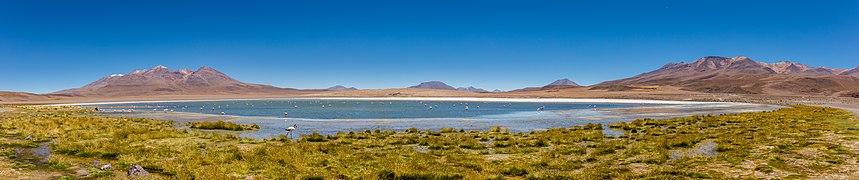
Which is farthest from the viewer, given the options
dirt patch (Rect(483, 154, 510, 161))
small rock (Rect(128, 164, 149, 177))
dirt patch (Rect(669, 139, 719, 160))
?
dirt patch (Rect(483, 154, 510, 161))

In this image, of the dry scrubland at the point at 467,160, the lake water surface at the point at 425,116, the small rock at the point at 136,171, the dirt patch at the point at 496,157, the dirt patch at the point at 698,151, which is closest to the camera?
the dry scrubland at the point at 467,160

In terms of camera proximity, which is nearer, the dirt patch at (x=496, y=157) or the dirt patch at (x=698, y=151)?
the dirt patch at (x=698, y=151)

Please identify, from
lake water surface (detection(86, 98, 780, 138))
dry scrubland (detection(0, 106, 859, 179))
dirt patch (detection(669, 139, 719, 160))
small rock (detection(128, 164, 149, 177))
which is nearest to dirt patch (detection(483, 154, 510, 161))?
dry scrubland (detection(0, 106, 859, 179))

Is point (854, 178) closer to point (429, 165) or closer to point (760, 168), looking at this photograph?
point (760, 168)

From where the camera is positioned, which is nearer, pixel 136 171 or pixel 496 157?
pixel 136 171

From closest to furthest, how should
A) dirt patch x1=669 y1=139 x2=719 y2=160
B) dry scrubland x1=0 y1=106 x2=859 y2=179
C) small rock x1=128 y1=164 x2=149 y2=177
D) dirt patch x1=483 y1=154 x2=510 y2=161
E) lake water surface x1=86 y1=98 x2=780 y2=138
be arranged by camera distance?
1. dry scrubland x1=0 y1=106 x2=859 y2=179
2. small rock x1=128 y1=164 x2=149 y2=177
3. dirt patch x1=669 y1=139 x2=719 y2=160
4. dirt patch x1=483 y1=154 x2=510 y2=161
5. lake water surface x1=86 y1=98 x2=780 y2=138

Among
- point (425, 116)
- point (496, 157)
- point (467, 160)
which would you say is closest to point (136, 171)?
point (467, 160)

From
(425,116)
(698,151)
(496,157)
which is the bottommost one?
(496,157)

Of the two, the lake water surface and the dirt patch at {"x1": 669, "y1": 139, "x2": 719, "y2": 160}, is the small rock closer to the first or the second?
the lake water surface

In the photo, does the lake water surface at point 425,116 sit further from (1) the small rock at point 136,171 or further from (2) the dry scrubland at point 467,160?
(1) the small rock at point 136,171

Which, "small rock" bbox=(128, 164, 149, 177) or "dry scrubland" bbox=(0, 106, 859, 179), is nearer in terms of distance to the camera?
"dry scrubland" bbox=(0, 106, 859, 179)

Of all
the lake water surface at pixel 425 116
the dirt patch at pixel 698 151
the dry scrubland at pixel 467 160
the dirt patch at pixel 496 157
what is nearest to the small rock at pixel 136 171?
the dry scrubland at pixel 467 160

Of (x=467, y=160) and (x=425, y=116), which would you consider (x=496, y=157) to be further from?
(x=425, y=116)

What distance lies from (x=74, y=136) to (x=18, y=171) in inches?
464
